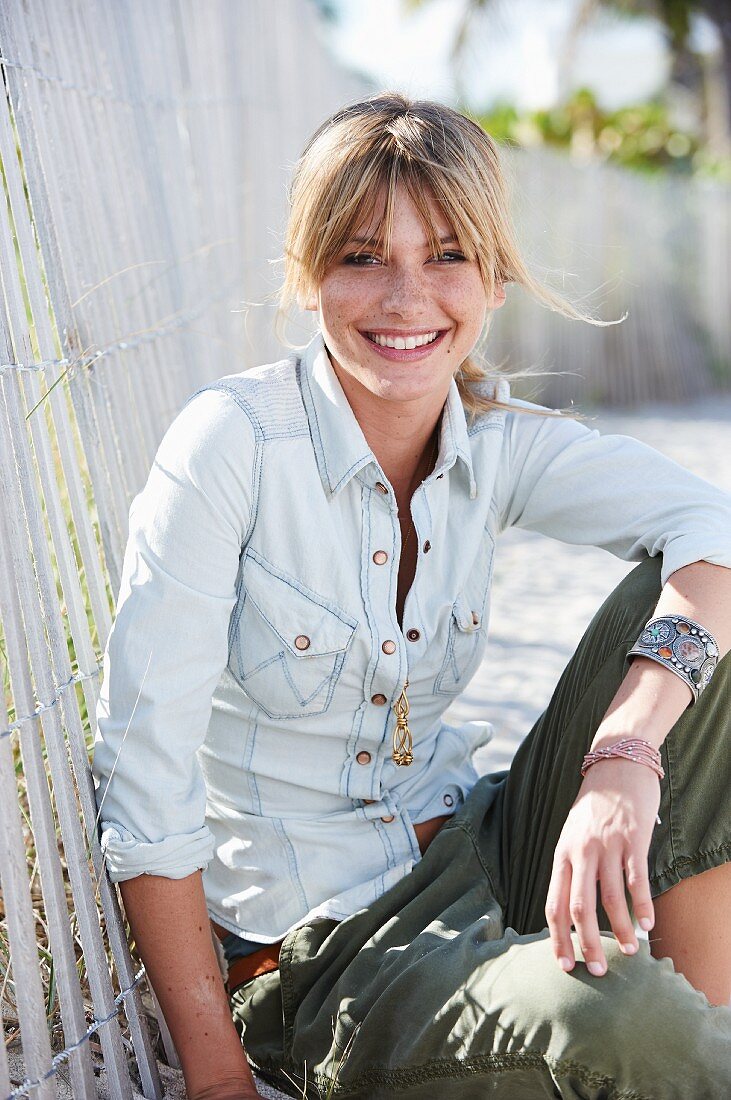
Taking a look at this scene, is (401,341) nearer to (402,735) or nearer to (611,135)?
(402,735)

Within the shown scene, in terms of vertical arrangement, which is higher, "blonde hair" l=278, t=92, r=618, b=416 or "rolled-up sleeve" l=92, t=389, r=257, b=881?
"blonde hair" l=278, t=92, r=618, b=416

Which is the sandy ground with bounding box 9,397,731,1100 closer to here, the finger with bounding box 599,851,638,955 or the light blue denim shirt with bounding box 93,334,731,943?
the light blue denim shirt with bounding box 93,334,731,943

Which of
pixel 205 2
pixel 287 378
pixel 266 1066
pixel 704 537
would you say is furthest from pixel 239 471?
pixel 205 2

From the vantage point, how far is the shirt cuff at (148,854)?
1.59 metres

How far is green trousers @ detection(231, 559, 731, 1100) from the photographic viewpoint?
4.69 ft

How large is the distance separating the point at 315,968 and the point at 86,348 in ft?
3.56

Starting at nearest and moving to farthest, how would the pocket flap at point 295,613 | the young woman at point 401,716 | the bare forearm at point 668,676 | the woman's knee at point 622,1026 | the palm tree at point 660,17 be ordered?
the woman's knee at point 622,1026
the young woman at point 401,716
the bare forearm at point 668,676
the pocket flap at point 295,613
the palm tree at point 660,17

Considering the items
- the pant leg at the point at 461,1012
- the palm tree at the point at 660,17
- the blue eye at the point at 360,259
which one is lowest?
the pant leg at the point at 461,1012

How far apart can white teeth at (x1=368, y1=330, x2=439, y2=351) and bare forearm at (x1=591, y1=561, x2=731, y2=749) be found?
52cm

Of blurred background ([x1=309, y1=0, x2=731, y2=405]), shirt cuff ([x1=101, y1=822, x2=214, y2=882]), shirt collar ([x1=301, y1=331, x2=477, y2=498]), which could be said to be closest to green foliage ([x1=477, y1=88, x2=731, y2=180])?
blurred background ([x1=309, y1=0, x2=731, y2=405])

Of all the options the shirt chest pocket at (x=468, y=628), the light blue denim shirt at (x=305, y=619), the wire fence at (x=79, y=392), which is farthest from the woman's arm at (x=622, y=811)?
the wire fence at (x=79, y=392)

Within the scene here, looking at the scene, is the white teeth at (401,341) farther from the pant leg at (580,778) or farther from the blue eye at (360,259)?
the pant leg at (580,778)

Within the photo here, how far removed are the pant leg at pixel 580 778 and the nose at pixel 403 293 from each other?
0.55 meters

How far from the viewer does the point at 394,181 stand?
1.72 metres
